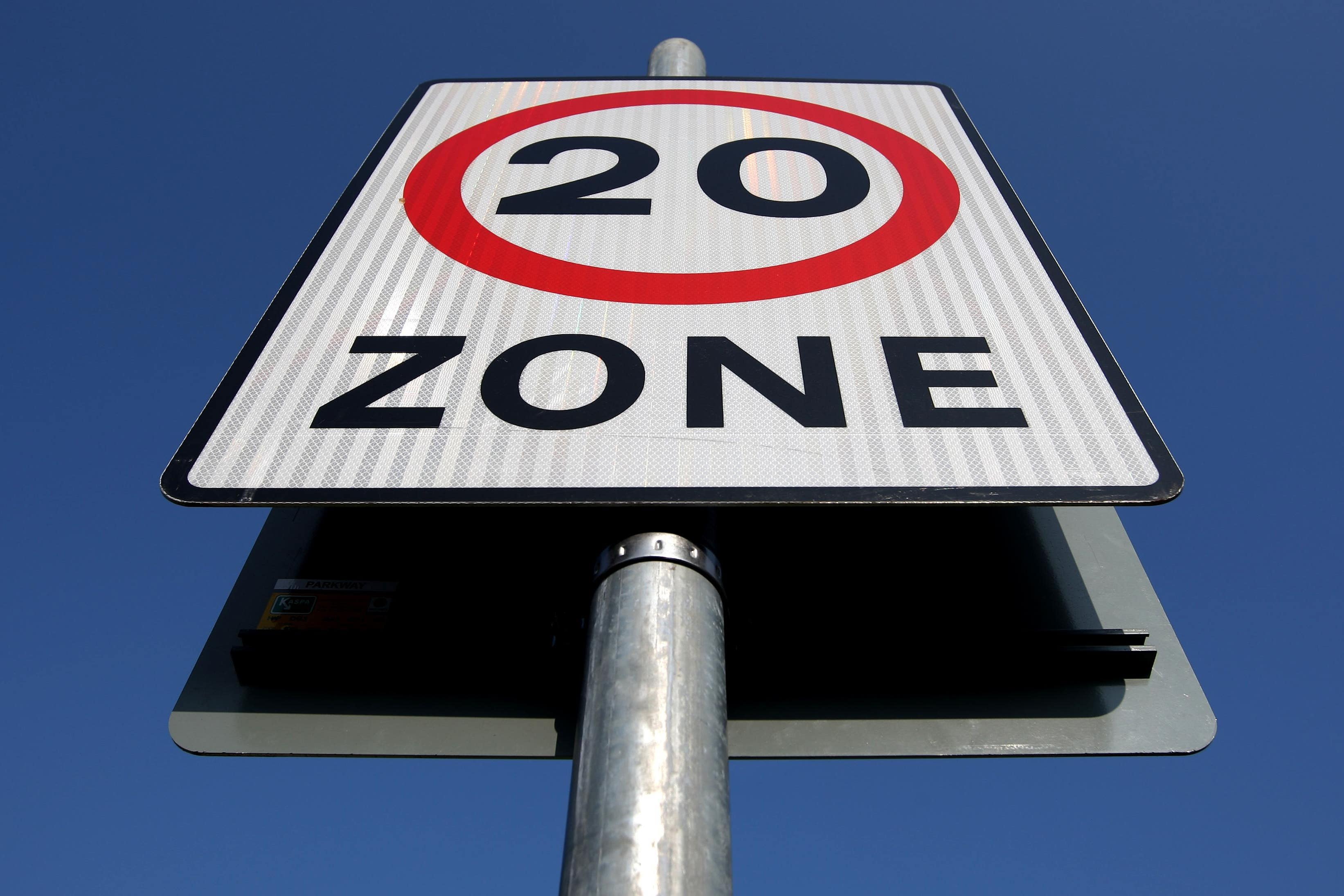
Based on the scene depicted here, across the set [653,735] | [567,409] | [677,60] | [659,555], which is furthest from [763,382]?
[677,60]

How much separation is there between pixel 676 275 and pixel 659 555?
2.29 ft

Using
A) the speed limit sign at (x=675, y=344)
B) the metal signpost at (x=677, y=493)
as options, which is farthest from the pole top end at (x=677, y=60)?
the metal signpost at (x=677, y=493)

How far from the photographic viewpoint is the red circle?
1.59 meters

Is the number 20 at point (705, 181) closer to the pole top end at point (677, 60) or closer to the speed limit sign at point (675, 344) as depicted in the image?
the speed limit sign at point (675, 344)

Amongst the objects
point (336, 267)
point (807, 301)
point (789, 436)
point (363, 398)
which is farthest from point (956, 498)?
point (336, 267)

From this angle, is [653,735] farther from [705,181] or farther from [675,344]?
[705,181]

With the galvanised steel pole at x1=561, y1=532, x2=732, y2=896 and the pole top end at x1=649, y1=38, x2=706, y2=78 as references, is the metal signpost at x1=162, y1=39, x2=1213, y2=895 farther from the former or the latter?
the pole top end at x1=649, y1=38, x2=706, y2=78

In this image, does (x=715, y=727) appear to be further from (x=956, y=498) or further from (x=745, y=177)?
(x=745, y=177)

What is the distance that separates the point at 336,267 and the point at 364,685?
0.74 metres

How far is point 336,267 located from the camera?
167cm

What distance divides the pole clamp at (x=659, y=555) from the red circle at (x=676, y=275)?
1.87ft

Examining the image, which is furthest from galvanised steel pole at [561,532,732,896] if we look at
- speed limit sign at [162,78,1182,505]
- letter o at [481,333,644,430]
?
letter o at [481,333,644,430]

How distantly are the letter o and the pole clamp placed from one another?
25cm

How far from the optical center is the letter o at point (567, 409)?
4.31 feet
